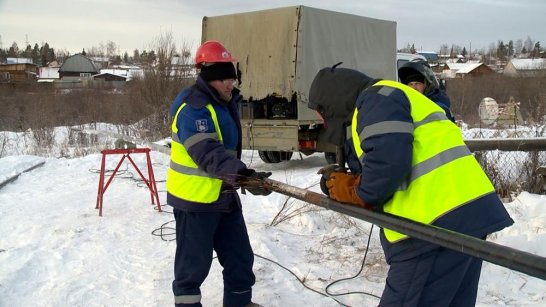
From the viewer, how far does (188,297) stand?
3498 mm

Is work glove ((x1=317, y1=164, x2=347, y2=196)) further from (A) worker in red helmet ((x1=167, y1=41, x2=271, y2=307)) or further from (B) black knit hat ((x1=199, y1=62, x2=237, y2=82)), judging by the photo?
(B) black knit hat ((x1=199, y1=62, x2=237, y2=82))

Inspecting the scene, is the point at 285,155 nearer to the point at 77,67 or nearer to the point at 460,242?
the point at 460,242

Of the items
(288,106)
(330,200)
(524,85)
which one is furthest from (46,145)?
(524,85)

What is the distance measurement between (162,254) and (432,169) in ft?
12.2

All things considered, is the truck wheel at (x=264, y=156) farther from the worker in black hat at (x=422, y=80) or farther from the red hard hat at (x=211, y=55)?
the red hard hat at (x=211, y=55)

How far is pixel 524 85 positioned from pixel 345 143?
33.6m

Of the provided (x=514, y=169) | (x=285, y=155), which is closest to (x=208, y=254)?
(x=514, y=169)

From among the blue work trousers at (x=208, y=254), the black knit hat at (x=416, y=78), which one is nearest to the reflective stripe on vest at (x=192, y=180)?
the blue work trousers at (x=208, y=254)

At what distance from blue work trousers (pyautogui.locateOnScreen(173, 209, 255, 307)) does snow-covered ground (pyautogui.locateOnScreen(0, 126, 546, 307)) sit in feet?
1.13

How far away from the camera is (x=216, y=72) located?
3588mm

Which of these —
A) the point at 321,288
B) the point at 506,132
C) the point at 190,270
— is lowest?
the point at 321,288

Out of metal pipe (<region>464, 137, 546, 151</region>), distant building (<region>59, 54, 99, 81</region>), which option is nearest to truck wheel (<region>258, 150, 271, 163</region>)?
metal pipe (<region>464, 137, 546, 151</region>)

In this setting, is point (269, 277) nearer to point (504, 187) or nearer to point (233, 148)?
point (233, 148)

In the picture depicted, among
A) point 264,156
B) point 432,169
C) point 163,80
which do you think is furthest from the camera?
point 163,80
